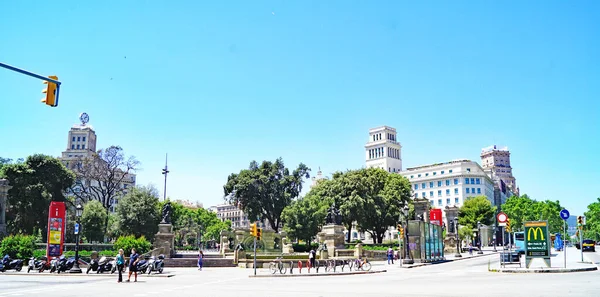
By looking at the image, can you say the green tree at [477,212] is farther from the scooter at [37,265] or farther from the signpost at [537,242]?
the scooter at [37,265]

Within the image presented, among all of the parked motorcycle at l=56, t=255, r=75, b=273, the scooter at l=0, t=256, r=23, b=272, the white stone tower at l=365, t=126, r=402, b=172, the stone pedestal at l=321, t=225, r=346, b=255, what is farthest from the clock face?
the parked motorcycle at l=56, t=255, r=75, b=273

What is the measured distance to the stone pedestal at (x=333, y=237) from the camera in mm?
43525

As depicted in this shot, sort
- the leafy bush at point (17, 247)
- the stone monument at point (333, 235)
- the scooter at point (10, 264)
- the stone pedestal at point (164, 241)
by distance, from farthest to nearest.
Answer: the stone monument at point (333, 235)
the stone pedestal at point (164, 241)
the leafy bush at point (17, 247)
the scooter at point (10, 264)

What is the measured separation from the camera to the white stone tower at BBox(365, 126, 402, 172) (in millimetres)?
152750

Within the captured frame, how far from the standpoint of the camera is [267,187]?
7425 centimetres

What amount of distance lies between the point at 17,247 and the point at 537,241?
3520cm

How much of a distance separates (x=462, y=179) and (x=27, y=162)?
93.3 metres

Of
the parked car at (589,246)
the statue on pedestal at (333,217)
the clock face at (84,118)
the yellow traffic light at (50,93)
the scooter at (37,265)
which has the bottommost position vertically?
the parked car at (589,246)

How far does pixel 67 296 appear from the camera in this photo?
634 inches

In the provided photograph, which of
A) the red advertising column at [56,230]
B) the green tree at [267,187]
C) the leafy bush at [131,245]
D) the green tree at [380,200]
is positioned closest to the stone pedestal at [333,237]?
the leafy bush at [131,245]

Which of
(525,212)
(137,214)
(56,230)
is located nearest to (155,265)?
(56,230)

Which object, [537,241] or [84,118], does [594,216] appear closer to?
[537,241]

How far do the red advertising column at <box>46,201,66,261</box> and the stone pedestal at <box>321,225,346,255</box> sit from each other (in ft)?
70.9

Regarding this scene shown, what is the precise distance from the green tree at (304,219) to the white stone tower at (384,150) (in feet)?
291
